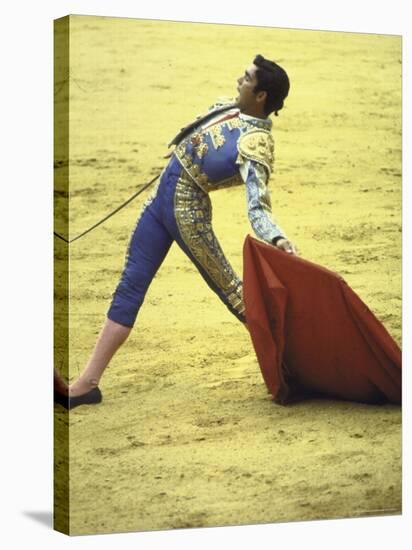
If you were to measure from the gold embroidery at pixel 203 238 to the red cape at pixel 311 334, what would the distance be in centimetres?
9

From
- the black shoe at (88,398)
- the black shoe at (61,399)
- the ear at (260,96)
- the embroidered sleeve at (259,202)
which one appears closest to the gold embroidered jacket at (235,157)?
the embroidered sleeve at (259,202)

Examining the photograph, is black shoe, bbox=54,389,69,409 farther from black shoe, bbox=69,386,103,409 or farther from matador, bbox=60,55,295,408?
matador, bbox=60,55,295,408

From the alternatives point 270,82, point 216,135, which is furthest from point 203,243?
point 270,82

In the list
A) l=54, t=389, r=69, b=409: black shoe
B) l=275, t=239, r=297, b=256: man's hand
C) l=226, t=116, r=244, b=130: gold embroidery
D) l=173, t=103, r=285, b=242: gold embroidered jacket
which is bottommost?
l=54, t=389, r=69, b=409: black shoe

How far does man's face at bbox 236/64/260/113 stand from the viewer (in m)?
10.8

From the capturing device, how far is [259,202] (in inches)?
428

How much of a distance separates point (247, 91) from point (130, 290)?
1.40 meters

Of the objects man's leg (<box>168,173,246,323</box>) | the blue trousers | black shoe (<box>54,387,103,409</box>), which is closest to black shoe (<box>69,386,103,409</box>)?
black shoe (<box>54,387,103,409</box>)

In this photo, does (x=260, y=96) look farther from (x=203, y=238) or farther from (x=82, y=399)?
(x=82, y=399)

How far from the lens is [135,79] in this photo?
10.6 meters

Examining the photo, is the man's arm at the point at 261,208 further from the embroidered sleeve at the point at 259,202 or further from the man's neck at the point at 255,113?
the man's neck at the point at 255,113

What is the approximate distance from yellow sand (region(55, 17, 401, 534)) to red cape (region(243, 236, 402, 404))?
94mm

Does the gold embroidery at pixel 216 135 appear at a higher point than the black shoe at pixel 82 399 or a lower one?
higher

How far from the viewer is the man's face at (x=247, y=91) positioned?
35.6ft
